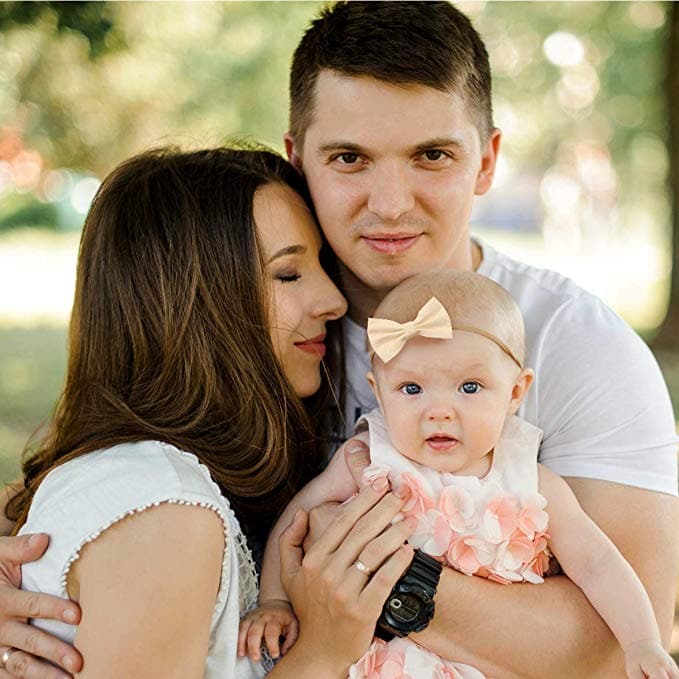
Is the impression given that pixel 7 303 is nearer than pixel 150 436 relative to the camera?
No

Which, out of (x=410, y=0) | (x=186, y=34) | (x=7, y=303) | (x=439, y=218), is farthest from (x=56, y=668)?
(x=7, y=303)

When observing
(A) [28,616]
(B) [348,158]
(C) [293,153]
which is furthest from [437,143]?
(A) [28,616]

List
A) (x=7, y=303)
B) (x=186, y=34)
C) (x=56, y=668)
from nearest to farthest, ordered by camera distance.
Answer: (x=56, y=668), (x=186, y=34), (x=7, y=303)

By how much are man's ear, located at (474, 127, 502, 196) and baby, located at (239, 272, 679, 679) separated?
88cm

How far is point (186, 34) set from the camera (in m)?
12.7

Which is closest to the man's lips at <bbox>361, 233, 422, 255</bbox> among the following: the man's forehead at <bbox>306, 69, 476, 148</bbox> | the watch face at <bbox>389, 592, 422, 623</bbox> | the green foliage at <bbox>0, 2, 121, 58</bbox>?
the man's forehead at <bbox>306, 69, 476, 148</bbox>

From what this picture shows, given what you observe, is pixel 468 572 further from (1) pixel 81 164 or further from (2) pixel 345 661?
(1) pixel 81 164

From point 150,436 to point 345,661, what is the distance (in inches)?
29.8

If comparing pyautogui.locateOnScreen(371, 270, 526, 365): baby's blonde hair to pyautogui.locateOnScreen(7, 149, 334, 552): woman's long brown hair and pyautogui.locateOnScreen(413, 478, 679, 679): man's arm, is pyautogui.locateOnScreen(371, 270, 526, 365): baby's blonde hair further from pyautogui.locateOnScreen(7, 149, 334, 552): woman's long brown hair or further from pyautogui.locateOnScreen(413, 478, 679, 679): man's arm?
pyautogui.locateOnScreen(413, 478, 679, 679): man's arm

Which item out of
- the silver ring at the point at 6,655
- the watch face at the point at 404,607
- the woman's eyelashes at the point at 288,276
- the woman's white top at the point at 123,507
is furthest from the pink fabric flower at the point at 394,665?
the woman's eyelashes at the point at 288,276

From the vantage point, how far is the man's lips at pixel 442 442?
2.62m

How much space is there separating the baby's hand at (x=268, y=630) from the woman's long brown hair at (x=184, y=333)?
1.09 ft

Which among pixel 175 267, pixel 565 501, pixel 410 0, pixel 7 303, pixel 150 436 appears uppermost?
pixel 410 0

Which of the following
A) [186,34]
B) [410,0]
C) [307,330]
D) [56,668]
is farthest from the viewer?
[186,34]
